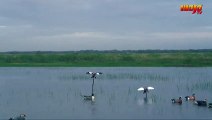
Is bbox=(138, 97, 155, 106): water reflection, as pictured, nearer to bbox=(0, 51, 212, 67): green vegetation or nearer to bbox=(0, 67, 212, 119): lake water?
bbox=(0, 67, 212, 119): lake water

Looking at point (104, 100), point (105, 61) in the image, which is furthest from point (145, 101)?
point (105, 61)

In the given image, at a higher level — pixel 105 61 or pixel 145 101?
pixel 105 61

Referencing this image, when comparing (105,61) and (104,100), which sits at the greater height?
(105,61)

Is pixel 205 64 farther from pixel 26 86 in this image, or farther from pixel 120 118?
pixel 120 118

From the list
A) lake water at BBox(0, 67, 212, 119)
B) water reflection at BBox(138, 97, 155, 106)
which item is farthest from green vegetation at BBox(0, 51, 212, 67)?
water reflection at BBox(138, 97, 155, 106)

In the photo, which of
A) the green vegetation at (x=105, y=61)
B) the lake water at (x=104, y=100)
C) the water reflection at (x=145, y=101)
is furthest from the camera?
the green vegetation at (x=105, y=61)

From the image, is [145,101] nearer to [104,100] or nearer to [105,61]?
[104,100]

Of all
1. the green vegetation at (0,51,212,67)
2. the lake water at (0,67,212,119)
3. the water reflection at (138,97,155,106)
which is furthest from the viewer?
the green vegetation at (0,51,212,67)

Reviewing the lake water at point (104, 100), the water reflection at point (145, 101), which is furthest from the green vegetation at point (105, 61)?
the water reflection at point (145, 101)

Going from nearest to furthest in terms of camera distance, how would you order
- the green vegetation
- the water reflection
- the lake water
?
the lake water
the water reflection
the green vegetation

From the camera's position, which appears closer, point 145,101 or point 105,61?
point 145,101

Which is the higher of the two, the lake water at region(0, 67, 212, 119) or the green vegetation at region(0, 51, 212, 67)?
the green vegetation at region(0, 51, 212, 67)

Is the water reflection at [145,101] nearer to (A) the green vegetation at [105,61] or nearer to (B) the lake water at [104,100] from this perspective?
(B) the lake water at [104,100]

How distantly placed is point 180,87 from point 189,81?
5.18m
